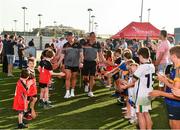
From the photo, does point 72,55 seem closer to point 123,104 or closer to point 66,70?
point 66,70

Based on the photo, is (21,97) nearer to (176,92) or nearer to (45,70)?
(45,70)

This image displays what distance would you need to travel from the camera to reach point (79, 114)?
9.31m

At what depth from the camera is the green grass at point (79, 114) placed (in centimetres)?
824

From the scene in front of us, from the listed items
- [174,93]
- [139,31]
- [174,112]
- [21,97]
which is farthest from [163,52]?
[139,31]

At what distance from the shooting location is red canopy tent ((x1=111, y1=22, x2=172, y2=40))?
21.4 metres

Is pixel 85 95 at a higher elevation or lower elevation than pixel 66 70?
lower

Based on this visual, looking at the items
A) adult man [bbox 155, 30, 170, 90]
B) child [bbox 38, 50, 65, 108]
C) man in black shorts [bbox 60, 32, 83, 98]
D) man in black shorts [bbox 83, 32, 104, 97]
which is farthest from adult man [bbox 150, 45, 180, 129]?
man in black shorts [bbox 83, 32, 104, 97]

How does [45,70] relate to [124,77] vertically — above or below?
above

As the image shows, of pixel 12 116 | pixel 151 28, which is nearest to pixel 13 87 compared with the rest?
pixel 12 116

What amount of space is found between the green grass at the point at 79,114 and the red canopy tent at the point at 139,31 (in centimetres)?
922

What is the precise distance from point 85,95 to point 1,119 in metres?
4.23

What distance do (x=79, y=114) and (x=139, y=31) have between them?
13013mm

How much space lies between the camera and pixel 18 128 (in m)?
7.83

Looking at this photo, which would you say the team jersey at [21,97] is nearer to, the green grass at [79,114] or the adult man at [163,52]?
the green grass at [79,114]
